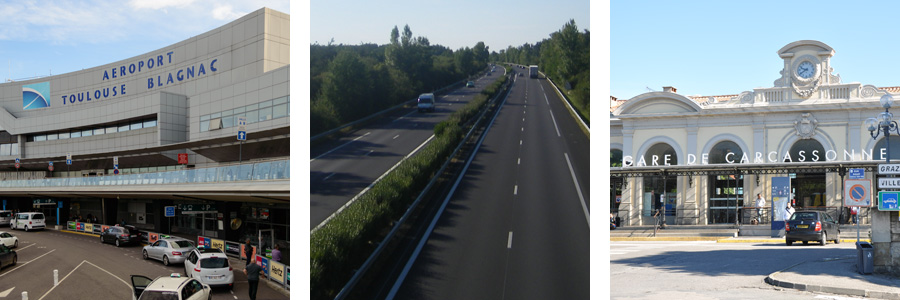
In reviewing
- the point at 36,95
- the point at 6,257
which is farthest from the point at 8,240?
the point at 36,95

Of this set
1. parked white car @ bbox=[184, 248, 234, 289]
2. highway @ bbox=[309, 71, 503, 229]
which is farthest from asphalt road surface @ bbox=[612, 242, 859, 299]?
parked white car @ bbox=[184, 248, 234, 289]

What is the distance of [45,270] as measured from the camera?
26984 mm

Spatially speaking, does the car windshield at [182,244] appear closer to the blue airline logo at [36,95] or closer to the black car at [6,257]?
the black car at [6,257]

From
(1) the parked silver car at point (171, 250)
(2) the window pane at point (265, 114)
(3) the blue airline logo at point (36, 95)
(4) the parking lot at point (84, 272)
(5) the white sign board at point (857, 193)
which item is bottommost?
(4) the parking lot at point (84, 272)

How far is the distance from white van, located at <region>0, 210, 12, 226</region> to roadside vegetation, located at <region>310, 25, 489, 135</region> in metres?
43.1

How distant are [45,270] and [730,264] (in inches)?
1140

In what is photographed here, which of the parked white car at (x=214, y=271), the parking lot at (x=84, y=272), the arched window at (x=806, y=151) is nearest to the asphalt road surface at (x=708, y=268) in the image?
the arched window at (x=806, y=151)

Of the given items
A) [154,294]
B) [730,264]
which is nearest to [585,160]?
[730,264]

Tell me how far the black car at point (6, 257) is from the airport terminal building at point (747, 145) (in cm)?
3210

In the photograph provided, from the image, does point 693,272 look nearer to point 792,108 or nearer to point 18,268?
point 792,108

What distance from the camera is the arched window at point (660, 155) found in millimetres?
35438

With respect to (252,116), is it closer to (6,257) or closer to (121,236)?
(121,236)

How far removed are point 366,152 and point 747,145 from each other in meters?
30.0

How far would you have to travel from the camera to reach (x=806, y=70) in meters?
31.9
